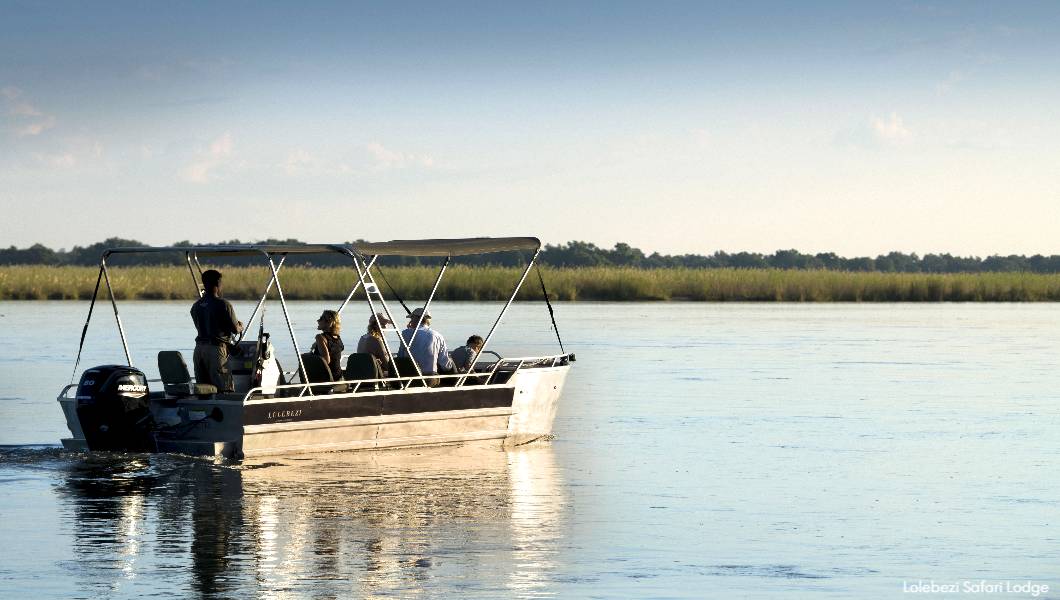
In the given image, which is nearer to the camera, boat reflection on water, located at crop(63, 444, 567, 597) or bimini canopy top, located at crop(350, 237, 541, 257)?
boat reflection on water, located at crop(63, 444, 567, 597)

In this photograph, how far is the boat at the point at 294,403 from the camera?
1525 centimetres

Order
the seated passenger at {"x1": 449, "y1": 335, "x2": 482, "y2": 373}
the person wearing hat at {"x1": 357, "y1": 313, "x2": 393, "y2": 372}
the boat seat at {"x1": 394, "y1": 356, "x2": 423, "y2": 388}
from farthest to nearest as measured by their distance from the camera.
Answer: the seated passenger at {"x1": 449, "y1": 335, "x2": 482, "y2": 373} < the boat seat at {"x1": 394, "y1": 356, "x2": 423, "y2": 388} < the person wearing hat at {"x1": 357, "y1": 313, "x2": 393, "y2": 372}

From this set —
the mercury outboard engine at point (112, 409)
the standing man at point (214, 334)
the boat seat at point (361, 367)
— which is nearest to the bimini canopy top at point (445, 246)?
the boat seat at point (361, 367)

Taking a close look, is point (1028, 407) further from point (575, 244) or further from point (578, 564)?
point (575, 244)

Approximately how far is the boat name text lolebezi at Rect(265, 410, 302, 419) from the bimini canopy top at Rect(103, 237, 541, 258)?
1561 millimetres

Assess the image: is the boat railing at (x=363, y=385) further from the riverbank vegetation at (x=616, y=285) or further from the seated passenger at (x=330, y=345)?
the riverbank vegetation at (x=616, y=285)

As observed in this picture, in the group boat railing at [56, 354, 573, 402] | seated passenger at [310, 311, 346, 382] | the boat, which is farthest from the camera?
seated passenger at [310, 311, 346, 382]

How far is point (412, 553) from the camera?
1064cm

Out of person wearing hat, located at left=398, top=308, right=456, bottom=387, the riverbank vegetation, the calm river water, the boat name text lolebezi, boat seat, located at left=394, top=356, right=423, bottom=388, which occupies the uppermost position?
the riverbank vegetation

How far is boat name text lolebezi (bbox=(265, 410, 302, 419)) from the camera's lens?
15334 millimetres

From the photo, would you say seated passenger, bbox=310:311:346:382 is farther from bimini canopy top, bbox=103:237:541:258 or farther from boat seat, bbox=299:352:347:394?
bimini canopy top, bbox=103:237:541:258

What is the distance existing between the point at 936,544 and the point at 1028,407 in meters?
10.9

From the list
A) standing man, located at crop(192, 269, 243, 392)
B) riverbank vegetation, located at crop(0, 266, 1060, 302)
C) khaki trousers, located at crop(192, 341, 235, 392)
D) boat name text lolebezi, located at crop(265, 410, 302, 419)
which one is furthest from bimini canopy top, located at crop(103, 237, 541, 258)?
riverbank vegetation, located at crop(0, 266, 1060, 302)

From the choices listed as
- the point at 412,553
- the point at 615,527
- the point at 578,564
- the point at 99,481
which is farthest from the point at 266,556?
the point at 99,481
